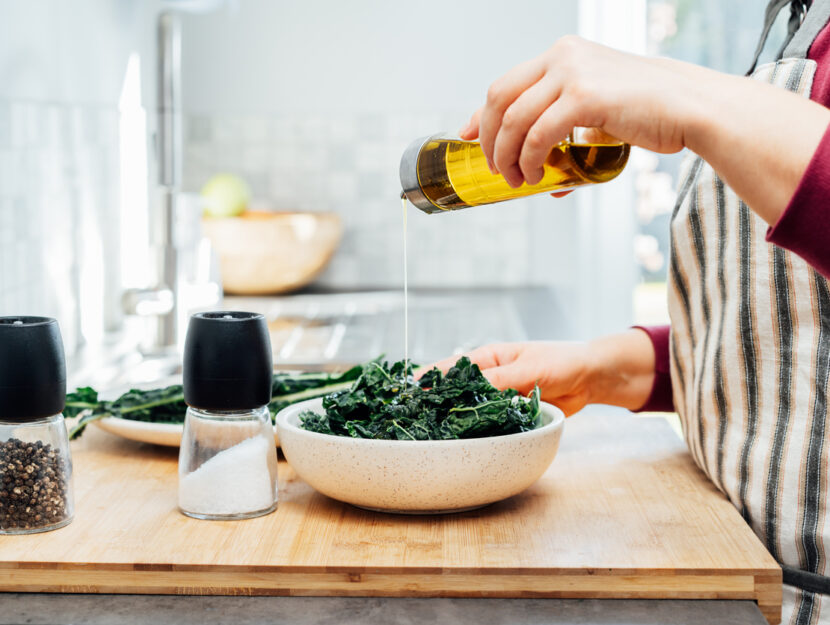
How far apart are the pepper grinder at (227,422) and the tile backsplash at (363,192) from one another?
2.28m

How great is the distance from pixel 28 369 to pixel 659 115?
61 centimetres

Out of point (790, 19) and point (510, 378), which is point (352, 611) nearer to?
point (510, 378)

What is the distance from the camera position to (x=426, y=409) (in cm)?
102

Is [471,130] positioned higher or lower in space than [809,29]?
lower

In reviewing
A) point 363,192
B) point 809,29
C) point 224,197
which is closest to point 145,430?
point 809,29

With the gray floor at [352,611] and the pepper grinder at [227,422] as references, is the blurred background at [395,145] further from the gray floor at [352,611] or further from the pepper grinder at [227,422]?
the gray floor at [352,611]

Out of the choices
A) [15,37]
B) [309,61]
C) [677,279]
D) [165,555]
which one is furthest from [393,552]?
[309,61]

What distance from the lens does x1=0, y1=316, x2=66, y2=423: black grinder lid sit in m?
0.90

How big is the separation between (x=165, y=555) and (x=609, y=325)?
2.69 m

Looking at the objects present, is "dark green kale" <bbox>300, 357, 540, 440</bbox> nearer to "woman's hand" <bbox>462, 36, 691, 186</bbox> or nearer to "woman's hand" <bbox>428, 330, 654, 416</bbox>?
"woman's hand" <bbox>428, 330, 654, 416</bbox>

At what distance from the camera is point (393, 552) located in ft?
2.91

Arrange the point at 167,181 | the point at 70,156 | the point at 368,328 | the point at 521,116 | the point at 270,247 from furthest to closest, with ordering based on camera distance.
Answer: the point at 270,247
the point at 368,328
the point at 167,181
the point at 70,156
the point at 521,116

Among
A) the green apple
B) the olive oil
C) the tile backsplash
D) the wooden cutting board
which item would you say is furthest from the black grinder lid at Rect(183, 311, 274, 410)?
the tile backsplash

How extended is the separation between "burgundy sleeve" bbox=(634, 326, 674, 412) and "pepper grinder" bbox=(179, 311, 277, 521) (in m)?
0.58
